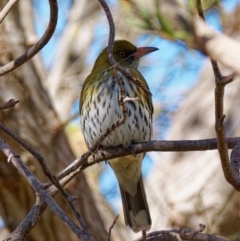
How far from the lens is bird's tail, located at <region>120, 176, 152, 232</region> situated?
3.97 meters

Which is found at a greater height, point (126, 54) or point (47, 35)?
point (126, 54)

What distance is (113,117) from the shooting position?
358 cm

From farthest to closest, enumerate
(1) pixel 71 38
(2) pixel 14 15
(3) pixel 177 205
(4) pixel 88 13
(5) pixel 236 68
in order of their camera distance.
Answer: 1. (4) pixel 88 13
2. (1) pixel 71 38
3. (3) pixel 177 205
4. (2) pixel 14 15
5. (5) pixel 236 68

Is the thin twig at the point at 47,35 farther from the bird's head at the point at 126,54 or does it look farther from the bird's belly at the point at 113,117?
the bird's head at the point at 126,54

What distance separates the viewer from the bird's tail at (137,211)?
3.97m

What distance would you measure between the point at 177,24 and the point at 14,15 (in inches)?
145

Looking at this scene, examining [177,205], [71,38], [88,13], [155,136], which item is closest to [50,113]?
[177,205]

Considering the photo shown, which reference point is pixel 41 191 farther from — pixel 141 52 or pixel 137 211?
pixel 141 52

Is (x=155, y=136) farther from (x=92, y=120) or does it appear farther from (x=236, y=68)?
(x=236, y=68)

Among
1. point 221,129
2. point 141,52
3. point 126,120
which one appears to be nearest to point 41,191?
point 221,129

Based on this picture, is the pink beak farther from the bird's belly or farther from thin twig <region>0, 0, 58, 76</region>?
thin twig <region>0, 0, 58, 76</region>

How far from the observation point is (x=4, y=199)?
4.18m

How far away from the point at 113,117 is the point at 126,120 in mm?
81

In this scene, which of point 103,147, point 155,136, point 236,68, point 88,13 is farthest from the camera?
point 88,13
